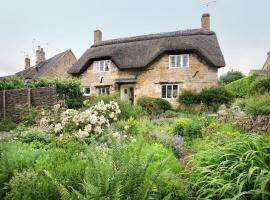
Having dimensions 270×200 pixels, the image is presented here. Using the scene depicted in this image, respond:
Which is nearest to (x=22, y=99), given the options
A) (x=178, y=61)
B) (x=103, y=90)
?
(x=103, y=90)

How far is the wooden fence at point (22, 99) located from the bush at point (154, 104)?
26.1 feet

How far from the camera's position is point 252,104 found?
37.8ft

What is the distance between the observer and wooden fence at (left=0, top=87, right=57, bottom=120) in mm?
17516

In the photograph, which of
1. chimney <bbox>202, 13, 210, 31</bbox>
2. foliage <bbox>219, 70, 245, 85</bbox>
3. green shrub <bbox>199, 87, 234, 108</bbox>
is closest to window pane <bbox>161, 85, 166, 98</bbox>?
green shrub <bbox>199, 87, 234, 108</bbox>

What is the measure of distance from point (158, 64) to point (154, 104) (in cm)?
434

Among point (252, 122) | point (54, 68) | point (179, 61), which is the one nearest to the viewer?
point (252, 122)

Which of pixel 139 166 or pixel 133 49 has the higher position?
pixel 133 49

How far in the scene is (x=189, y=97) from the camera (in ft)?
79.2

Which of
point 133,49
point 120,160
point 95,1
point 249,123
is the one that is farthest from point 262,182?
point 133,49

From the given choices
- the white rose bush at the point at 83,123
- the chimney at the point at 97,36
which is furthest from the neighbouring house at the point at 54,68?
the white rose bush at the point at 83,123

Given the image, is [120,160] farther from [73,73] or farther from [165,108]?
[73,73]

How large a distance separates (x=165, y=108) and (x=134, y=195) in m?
21.3

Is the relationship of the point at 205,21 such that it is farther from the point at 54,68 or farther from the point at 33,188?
the point at 33,188

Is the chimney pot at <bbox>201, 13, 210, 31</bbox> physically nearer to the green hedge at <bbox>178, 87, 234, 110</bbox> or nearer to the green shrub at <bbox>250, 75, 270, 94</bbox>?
the green shrub at <bbox>250, 75, 270, 94</bbox>
